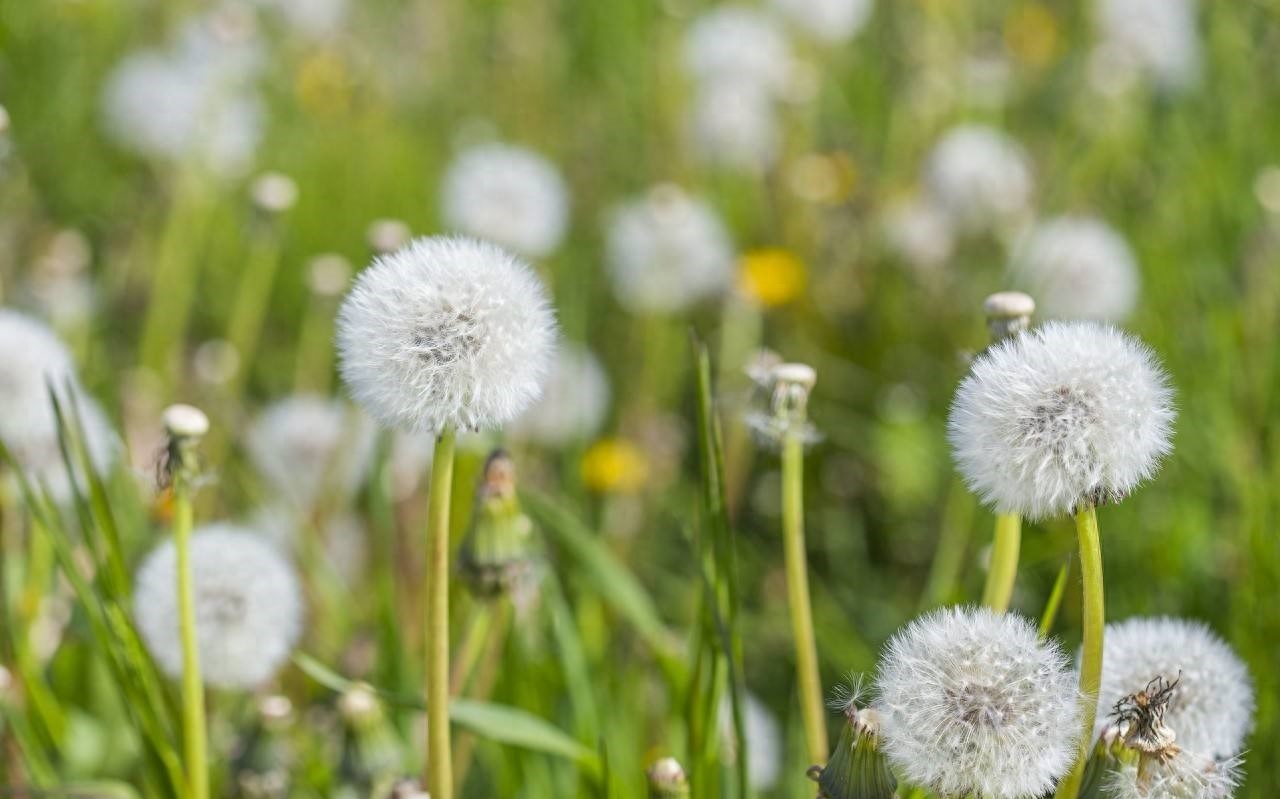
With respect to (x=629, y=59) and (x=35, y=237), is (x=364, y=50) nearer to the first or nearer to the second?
(x=629, y=59)

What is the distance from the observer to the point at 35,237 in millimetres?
3961

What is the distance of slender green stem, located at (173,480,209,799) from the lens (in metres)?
1.34

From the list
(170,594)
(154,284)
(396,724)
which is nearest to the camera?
(170,594)

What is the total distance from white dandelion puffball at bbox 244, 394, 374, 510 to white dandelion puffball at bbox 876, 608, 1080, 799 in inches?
67.2

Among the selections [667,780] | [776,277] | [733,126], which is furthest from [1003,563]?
[733,126]

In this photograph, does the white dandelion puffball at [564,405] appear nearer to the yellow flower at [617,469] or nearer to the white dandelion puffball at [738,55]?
the yellow flower at [617,469]

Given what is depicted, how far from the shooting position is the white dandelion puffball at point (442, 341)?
1.25m

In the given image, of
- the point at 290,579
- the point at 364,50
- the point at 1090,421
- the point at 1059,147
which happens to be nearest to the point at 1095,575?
the point at 1090,421

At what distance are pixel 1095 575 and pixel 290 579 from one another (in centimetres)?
106

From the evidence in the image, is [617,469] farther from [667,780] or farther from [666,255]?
[667,780]

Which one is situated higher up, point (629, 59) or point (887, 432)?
point (629, 59)

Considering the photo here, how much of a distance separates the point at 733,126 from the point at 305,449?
76.8 inches

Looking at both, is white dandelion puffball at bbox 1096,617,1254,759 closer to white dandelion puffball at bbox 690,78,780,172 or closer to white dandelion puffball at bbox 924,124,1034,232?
white dandelion puffball at bbox 924,124,1034,232

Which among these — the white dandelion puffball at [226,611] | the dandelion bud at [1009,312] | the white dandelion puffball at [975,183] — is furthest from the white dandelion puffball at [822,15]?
the dandelion bud at [1009,312]
